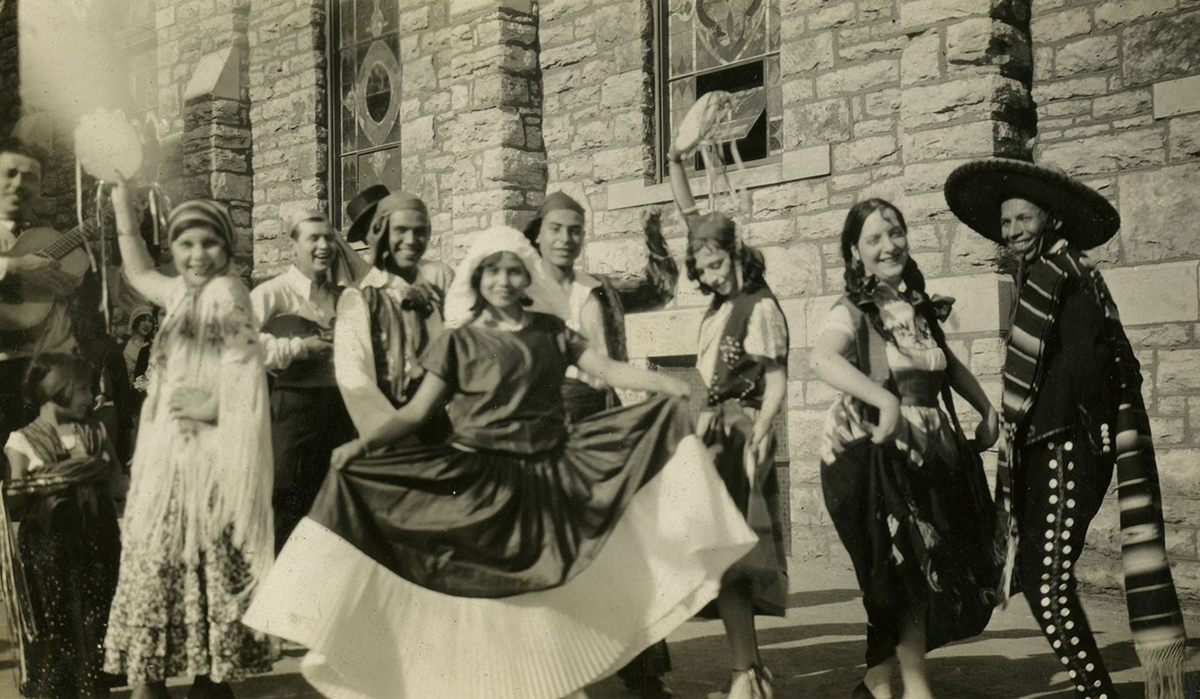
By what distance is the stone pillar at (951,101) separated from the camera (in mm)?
4676

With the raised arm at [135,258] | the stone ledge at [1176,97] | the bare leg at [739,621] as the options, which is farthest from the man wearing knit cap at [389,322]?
the stone ledge at [1176,97]

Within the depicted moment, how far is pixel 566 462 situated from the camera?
14.6 feet

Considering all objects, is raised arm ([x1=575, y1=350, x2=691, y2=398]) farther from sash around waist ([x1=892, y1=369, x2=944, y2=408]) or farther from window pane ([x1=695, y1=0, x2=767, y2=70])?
window pane ([x1=695, y1=0, x2=767, y2=70])

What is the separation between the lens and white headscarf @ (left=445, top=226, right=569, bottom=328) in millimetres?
4492

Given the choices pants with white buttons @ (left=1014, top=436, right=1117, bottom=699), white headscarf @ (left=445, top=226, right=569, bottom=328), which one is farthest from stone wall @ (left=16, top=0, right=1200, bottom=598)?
pants with white buttons @ (left=1014, top=436, right=1117, bottom=699)

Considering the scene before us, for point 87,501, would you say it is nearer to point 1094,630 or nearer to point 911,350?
point 911,350

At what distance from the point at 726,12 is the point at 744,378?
5.24 feet

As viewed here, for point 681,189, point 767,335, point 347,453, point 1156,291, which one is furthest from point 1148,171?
point 347,453

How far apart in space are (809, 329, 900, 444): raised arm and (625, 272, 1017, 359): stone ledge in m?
0.13

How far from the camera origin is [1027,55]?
4938 millimetres

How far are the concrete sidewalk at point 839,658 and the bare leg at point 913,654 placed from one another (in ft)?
0.68

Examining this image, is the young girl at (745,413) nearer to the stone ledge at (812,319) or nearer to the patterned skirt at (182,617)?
the stone ledge at (812,319)

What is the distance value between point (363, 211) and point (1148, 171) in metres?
3.07

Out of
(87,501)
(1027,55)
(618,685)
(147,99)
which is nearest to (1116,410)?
(1027,55)
